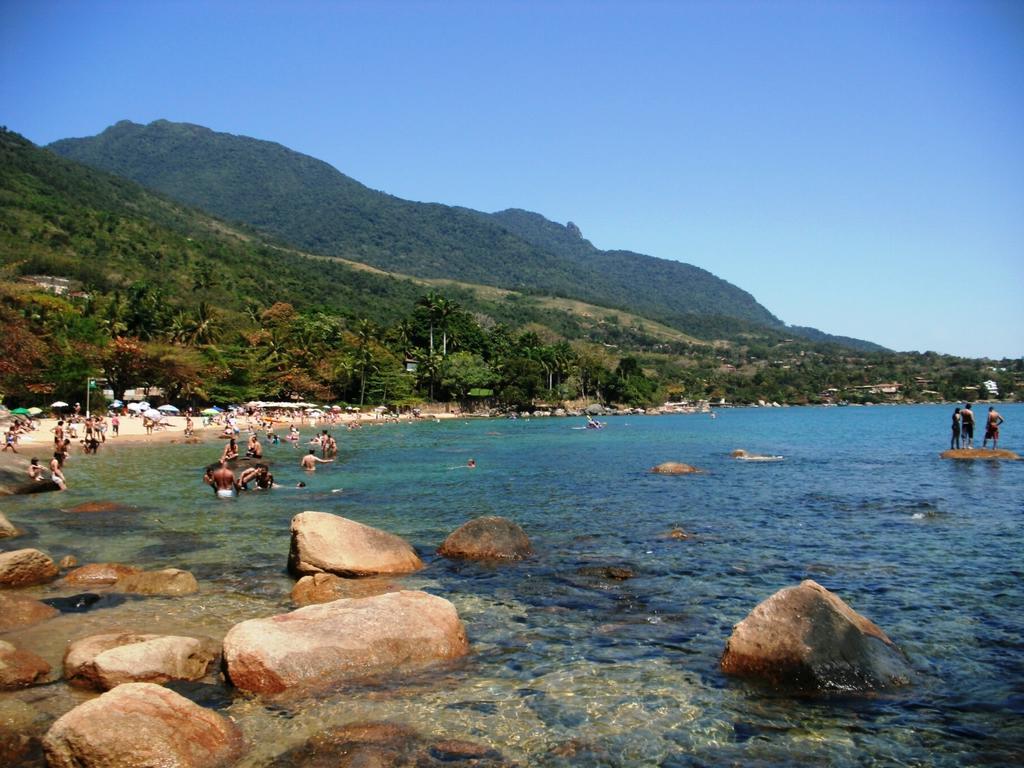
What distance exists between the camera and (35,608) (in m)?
10.9

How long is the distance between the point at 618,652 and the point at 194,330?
97133 millimetres

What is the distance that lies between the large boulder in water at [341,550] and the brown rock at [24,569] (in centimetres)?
444

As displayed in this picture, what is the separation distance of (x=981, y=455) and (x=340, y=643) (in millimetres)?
38695

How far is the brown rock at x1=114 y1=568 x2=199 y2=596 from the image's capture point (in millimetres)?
12367

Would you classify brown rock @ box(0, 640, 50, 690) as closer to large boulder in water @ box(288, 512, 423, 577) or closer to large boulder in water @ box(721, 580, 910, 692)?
large boulder in water @ box(288, 512, 423, 577)

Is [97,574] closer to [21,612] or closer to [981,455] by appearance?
[21,612]

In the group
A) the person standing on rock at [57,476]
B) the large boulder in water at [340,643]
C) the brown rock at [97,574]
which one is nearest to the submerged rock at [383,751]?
the large boulder in water at [340,643]

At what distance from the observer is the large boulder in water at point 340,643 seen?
8445mm

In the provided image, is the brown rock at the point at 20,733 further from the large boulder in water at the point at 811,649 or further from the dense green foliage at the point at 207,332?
the dense green foliage at the point at 207,332

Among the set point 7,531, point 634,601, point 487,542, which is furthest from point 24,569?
point 634,601

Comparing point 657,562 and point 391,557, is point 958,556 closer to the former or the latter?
point 657,562

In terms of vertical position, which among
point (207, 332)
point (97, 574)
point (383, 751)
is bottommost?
point (97, 574)

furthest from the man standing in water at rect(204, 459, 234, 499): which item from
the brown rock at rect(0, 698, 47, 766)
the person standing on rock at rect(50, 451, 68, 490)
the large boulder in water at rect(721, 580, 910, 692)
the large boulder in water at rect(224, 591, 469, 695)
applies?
the large boulder in water at rect(721, 580, 910, 692)

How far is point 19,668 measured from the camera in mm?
8305
